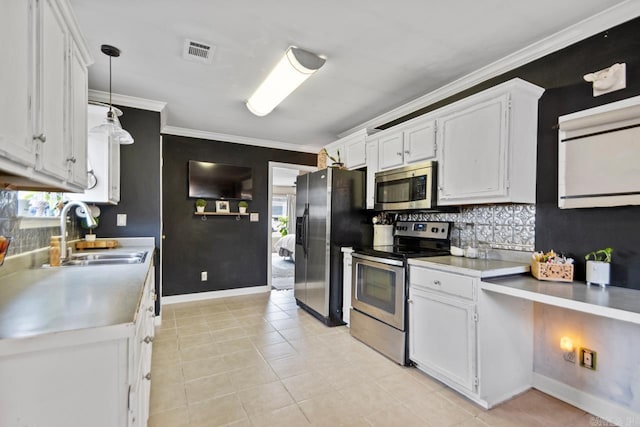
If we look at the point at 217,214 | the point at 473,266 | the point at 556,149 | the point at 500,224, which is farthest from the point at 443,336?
the point at 217,214

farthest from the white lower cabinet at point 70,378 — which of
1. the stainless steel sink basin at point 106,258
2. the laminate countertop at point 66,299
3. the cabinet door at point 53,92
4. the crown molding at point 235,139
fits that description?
the crown molding at point 235,139

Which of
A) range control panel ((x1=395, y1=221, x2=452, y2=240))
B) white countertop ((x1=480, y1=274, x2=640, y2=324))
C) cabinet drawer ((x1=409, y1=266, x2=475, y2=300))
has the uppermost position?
range control panel ((x1=395, y1=221, x2=452, y2=240))

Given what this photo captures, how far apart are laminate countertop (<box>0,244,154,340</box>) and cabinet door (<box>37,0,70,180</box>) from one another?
51 centimetres

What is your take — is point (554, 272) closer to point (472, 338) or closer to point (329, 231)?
point (472, 338)

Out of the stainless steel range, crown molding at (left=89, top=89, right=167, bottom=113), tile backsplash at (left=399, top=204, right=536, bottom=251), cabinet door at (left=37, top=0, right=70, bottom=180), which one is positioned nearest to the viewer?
cabinet door at (left=37, top=0, right=70, bottom=180)

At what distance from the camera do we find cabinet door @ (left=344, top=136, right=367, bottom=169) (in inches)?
142

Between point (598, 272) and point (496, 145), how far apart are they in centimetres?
102

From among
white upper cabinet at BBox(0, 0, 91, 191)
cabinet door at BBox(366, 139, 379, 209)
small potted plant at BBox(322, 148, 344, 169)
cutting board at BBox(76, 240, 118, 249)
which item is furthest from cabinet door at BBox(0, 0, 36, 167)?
small potted plant at BBox(322, 148, 344, 169)

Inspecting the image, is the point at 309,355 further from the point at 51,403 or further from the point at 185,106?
the point at 185,106

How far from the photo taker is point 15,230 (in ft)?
5.70

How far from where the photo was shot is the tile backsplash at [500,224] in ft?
7.52

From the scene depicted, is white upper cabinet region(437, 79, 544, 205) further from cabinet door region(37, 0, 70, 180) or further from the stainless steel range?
cabinet door region(37, 0, 70, 180)

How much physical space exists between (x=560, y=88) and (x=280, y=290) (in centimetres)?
429

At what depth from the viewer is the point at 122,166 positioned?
3.24 metres
